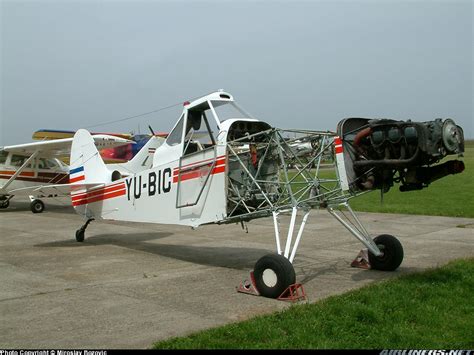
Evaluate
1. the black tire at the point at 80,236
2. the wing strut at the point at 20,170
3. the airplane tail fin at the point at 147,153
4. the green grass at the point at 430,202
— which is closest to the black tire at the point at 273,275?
the black tire at the point at 80,236

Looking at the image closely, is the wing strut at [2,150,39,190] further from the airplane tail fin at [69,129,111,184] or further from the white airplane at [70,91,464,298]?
the white airplane at [70,91,464,298]

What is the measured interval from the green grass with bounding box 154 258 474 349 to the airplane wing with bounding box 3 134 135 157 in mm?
16766

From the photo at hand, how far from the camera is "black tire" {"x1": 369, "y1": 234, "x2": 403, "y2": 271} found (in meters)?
7.85

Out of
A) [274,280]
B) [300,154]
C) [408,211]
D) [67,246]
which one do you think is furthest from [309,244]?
[408,211]

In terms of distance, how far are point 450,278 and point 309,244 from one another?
14.2 feet

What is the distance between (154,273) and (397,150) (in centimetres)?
450

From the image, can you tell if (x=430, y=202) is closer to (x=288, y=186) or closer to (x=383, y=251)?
(x=383, y=251)

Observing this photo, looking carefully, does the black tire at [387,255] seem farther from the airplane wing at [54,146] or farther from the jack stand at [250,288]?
→ the airplane wing at [54,146]

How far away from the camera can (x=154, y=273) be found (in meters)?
8.19

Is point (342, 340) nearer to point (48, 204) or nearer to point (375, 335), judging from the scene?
point (375, 335)

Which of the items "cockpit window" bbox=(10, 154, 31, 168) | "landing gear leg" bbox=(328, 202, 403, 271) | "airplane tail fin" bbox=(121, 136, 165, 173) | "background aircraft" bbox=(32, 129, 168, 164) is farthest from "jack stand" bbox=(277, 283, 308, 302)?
"background aircraft" bbox=(32, 129, 168, 164)

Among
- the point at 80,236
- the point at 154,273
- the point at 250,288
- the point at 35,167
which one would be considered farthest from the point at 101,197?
the point at 35,167

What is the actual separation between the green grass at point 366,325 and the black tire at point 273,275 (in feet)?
1.87

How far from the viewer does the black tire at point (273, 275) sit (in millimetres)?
6223
